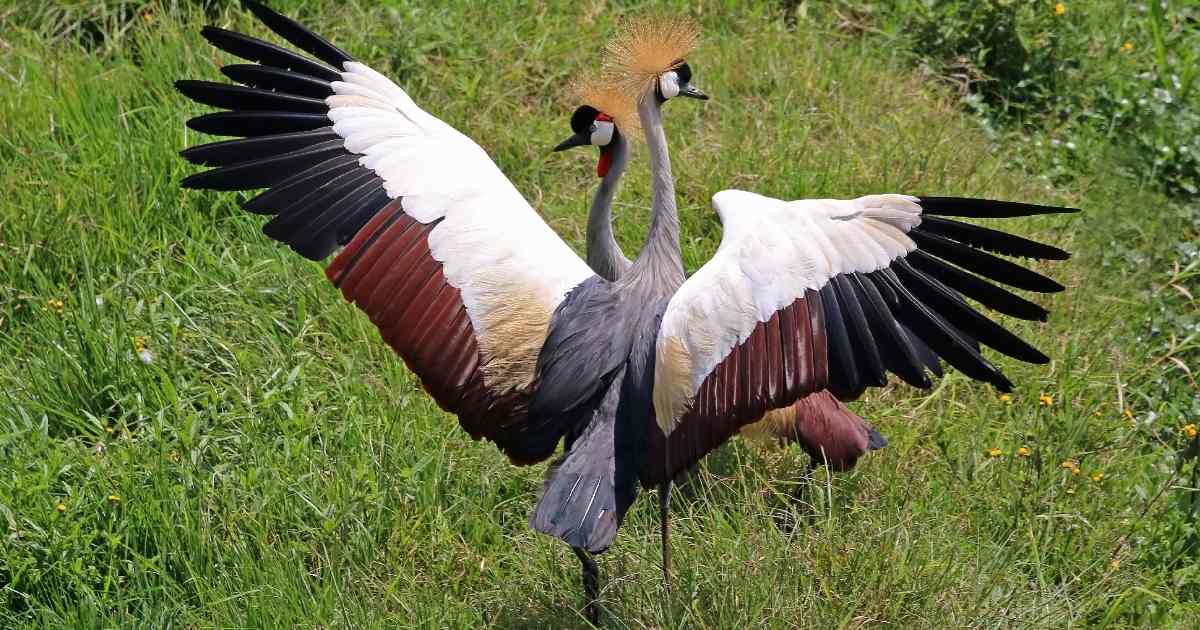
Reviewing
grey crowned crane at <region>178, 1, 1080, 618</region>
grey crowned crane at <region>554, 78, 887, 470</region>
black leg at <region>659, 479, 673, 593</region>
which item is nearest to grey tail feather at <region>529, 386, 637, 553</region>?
grey crowned crane at <region>178, 1, 1080, 618</region>

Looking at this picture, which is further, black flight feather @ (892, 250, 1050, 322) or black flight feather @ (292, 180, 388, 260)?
black flight feather @ (292, 180, 388, 260)

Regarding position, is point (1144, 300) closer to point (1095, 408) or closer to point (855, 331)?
point (1095, 408)

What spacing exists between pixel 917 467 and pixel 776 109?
1.75 m

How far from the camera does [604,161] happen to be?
431cm

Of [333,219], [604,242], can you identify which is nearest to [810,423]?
[604,242]

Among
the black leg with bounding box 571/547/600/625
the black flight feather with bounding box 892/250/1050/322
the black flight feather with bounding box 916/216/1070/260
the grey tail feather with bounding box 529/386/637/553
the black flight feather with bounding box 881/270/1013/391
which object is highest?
the black flight feather with bounding box 916/216/1070/260

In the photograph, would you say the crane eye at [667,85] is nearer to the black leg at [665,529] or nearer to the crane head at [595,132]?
the crane head at [595,132]

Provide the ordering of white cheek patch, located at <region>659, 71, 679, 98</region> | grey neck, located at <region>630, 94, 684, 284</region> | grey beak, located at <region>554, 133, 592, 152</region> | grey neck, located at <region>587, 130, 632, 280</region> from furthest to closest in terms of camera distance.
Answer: grey beak, located at <region>554, 133, 592, 152</region>
grey neck, located at <region>587, 130, 632, 280</region>
white cheek patch, located at <region>659, 71, 679, 98</region>
grey neck, located at <region>630, 94, 684, 284</region>

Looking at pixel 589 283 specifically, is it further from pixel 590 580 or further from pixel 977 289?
pixel 977 289

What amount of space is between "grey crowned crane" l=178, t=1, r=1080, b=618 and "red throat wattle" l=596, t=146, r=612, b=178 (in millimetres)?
778

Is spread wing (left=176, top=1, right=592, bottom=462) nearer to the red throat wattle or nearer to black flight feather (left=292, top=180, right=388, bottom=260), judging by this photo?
black flight feather (left=292, top=180, right=388, bottom=260)

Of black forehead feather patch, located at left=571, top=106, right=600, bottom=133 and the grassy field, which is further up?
black forehead feather patch, located at left=571, top=106, right=600, bottom=133

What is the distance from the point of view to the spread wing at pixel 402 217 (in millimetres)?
3273

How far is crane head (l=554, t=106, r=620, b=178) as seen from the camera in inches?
166
